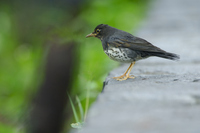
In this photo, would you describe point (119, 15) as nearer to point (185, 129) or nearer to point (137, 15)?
point (137, 15)

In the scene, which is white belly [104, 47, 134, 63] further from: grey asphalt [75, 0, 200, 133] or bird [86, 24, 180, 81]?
grey asphalt [75, 0, 200, 133]

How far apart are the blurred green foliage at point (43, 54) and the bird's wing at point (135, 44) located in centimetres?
40

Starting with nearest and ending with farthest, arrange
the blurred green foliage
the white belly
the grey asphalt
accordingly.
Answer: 1. the grey asphalt
2. the white belly
3. the blurred green foliage

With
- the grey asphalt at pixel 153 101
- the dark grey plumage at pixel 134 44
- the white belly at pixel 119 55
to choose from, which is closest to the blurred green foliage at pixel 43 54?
the white belly at pixel 119 55

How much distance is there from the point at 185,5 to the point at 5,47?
5.26m

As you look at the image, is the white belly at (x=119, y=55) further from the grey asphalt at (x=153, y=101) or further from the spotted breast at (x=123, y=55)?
Result: the grey asphalt at (x=153, y=101)

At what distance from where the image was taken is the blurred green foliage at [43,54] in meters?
4.30

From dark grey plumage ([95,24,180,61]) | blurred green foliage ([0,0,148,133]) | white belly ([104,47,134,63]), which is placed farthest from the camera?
blurred green foliage ([0,0,148,133])

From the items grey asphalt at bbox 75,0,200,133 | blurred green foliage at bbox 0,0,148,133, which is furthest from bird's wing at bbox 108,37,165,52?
blurred green foliage at bbox 0,0,148,133

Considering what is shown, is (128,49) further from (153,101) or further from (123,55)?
(153,101)

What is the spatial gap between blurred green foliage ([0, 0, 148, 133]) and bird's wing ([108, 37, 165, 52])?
40 cm

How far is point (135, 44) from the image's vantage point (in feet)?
11.4

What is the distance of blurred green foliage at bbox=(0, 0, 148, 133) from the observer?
4301mm

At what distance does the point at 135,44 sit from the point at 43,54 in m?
1.26
